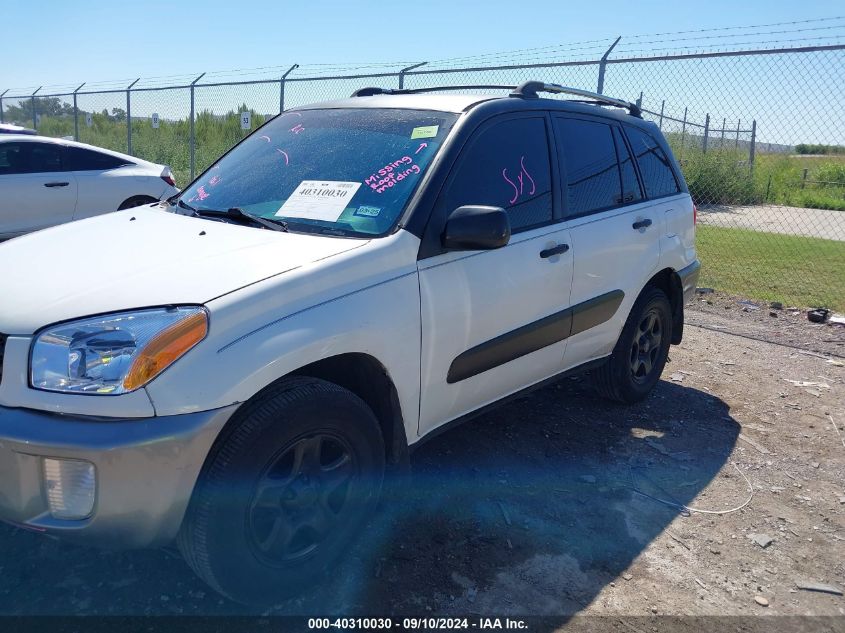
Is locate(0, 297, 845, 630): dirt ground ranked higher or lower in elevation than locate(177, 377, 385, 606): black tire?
lower

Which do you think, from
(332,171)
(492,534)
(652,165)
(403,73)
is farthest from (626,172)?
(403,73)

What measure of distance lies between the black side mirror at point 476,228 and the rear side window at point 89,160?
A: 7.21 m

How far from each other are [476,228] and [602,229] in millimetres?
1350

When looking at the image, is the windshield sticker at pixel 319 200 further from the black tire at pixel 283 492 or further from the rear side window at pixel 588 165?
the rear side window at pixel 588 165

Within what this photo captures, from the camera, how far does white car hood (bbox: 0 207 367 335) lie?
240 centimetres

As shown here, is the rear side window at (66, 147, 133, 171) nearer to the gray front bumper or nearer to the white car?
the white car

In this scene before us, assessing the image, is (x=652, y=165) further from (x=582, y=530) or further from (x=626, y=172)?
(x=582, y=530)

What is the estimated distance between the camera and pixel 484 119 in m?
3.42

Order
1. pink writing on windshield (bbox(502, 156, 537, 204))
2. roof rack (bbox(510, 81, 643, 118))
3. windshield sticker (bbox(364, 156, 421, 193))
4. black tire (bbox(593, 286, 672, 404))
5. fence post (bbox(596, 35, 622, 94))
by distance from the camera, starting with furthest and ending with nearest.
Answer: fence post (bbox(596, 35, 622, 94)), black tire (bbox(593, 286, 672, 404)), roof rack (bbox(510, 81, 643, 118)), pink writing on windshield (bbox(502, 156, 537, 204)), windshield sticker (bbox(364, 156, 421, 193))

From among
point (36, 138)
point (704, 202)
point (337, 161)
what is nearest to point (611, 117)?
point (337, 161)

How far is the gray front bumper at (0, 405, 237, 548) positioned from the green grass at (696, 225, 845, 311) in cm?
712

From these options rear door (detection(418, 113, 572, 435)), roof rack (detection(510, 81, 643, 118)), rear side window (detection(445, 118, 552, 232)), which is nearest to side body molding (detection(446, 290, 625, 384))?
rear door (detection(418, 113, 572, 435))

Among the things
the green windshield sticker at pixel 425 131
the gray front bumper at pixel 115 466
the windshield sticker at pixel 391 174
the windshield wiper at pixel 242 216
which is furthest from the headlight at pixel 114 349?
the green windshield sticker at pixel 425 131

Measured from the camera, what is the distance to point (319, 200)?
10.4 feet
